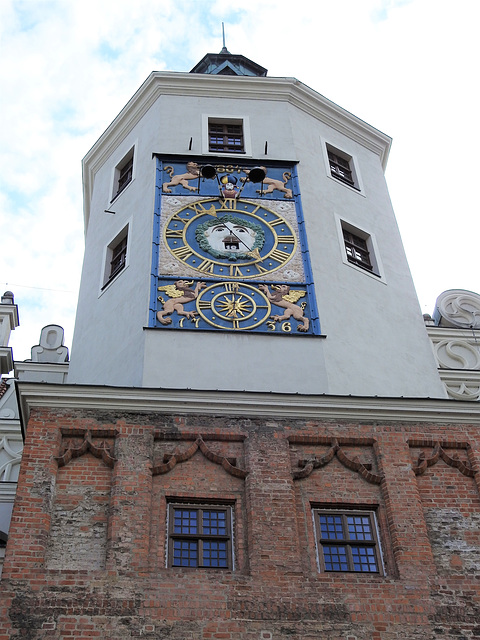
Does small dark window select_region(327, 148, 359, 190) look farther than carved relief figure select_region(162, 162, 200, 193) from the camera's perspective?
Yes

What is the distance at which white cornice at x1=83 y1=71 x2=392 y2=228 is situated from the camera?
22.8 meters

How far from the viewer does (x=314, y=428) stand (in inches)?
611

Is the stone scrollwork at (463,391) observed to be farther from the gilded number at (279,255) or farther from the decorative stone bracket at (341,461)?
the decorative stone bracket at (341,461)

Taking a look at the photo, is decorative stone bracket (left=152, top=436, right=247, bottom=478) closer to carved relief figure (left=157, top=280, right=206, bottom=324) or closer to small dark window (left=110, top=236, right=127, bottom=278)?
carved relief figure (left=157, top=280, right=206, bottom=324)

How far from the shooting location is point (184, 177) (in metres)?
20.4

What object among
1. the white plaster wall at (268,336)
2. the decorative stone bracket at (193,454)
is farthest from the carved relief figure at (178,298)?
the decorative stone bracket at (193,454)

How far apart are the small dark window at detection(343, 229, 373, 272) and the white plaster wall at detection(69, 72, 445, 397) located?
0.93 feet

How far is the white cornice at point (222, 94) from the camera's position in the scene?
22812mm

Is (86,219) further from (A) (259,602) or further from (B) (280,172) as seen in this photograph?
(A) (259,602)

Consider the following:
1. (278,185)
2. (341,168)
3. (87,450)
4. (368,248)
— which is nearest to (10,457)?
(87,450)

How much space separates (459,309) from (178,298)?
612cm

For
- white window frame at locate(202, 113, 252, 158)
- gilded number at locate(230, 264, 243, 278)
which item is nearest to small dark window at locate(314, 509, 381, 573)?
gilded number at locate(230, 264, 243, 278)

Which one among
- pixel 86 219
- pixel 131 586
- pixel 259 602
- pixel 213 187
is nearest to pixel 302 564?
pixel 259 602

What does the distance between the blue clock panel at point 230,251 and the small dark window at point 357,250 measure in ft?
3.78
